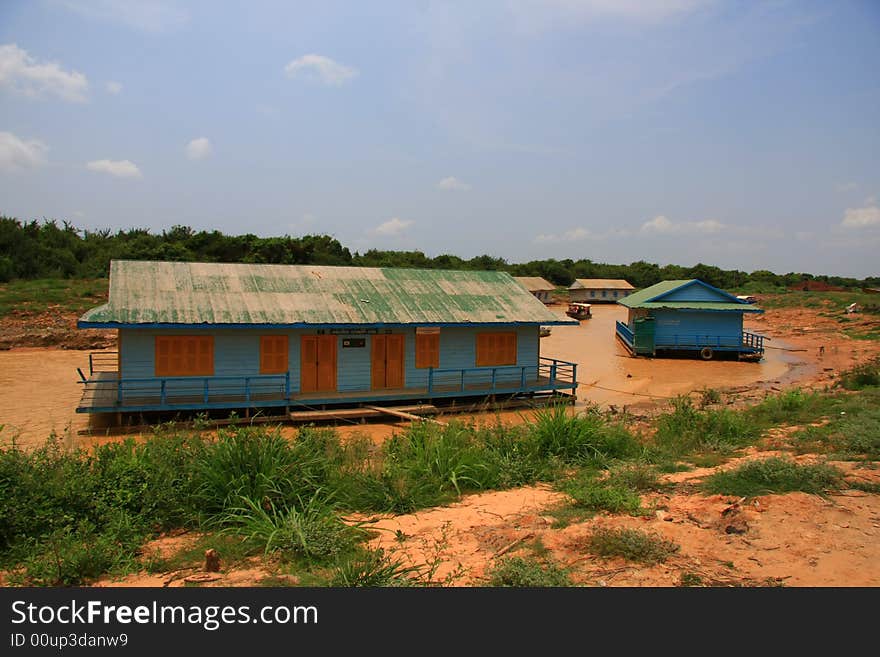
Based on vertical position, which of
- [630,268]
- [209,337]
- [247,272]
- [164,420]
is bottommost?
[164,420]

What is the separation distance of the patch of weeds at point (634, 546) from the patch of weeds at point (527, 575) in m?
0.63

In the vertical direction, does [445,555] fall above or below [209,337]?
below

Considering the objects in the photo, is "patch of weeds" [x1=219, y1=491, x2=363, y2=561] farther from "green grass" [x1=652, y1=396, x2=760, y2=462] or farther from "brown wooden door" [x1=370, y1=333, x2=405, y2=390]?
"brown wooden door" [x1=370, y1=333, x2=405, y2=390]

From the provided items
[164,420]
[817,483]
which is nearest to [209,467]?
[817,483]

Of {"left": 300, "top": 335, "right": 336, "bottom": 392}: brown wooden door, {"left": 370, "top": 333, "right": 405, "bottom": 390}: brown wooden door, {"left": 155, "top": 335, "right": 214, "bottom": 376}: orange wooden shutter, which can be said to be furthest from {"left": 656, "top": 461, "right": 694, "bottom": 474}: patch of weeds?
{"left": 155, "top": 335, "right": 214, "bottom": 376}: orange wooden shutter

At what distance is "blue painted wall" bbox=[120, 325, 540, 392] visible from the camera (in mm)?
15531

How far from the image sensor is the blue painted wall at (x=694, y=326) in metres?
33.8

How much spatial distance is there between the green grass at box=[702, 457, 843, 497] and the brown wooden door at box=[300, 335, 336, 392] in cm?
1166

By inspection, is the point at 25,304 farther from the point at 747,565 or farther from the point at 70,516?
the point at 747,565

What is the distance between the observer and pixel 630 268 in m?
110

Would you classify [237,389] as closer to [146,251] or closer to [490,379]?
[490,379]

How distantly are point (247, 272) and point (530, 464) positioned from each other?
12265 millimetres

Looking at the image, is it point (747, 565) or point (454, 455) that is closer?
point (747, 565)

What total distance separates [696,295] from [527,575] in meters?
32.7
